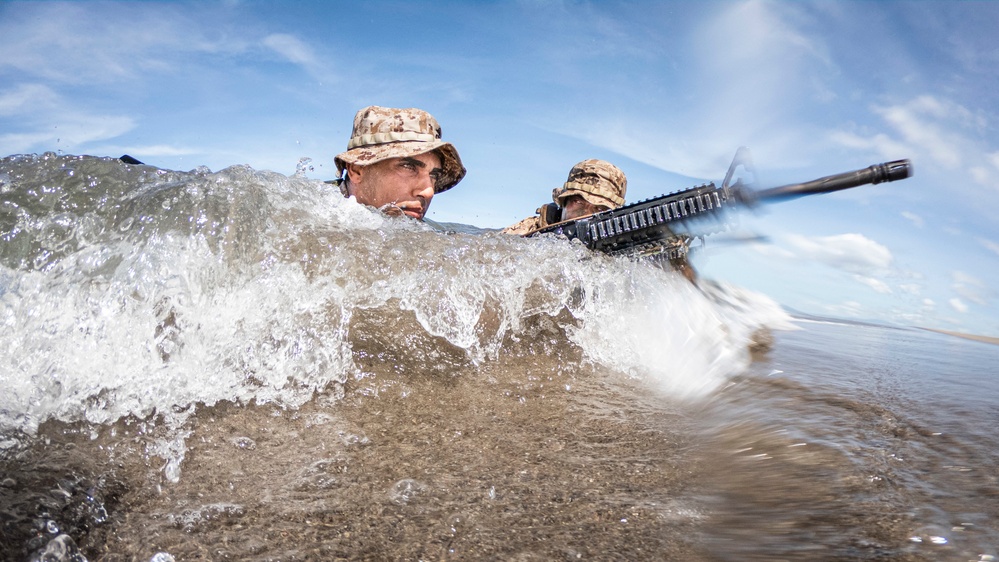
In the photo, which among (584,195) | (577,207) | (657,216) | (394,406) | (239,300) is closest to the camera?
(394,406)

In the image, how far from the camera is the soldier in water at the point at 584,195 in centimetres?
630

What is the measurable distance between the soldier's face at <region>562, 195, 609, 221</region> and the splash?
7.89 feet

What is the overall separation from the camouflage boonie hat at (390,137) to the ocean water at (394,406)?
622mm

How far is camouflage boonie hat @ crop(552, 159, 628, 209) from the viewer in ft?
20.7

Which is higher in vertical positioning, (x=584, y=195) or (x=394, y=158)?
(x=584, y=195)

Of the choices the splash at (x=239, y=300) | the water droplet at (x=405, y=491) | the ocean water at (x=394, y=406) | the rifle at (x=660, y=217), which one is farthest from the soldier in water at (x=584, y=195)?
the water droplet at (x=405, y=491)

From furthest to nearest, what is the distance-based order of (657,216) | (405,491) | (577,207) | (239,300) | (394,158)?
(577,207) < (657,216) < (394,158) < (239,300) < (405,491)

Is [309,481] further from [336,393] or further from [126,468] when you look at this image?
[336,393]

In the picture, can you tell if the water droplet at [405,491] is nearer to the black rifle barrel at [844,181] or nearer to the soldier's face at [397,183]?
the soldier's face at [397,183]

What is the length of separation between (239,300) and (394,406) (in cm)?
98

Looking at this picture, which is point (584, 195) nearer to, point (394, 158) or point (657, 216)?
point (657, 216)

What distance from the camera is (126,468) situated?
6.03ft

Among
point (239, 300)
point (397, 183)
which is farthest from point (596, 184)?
point (239, 300)

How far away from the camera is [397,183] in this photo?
4375mm
